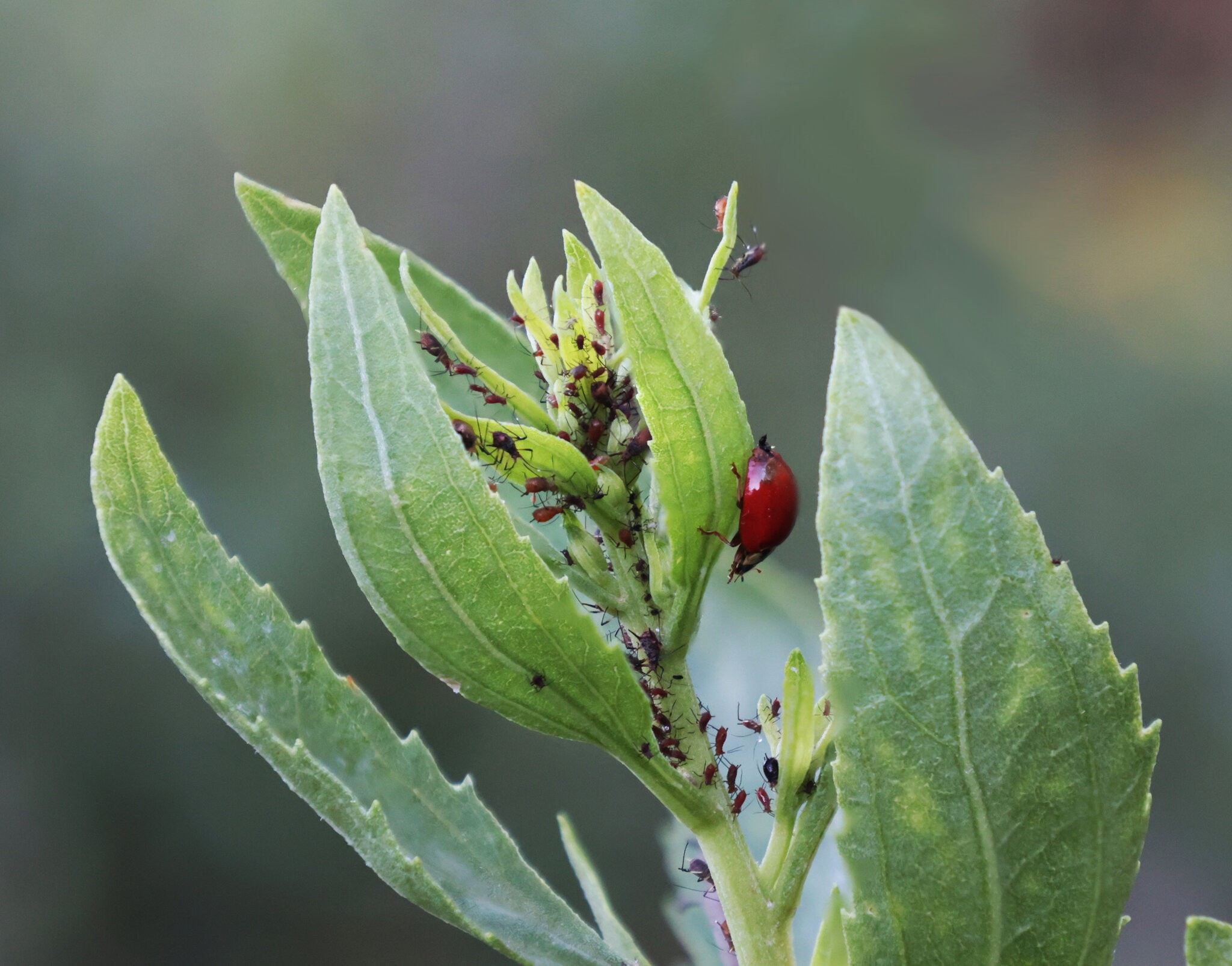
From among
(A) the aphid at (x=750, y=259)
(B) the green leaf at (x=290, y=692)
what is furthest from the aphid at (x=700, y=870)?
(A) the aphid at (x=750, y=259)

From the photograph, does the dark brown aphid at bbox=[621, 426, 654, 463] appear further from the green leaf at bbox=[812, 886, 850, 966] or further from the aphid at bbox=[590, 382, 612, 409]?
the green leaf at bbox=[812, 886, 850, 966]

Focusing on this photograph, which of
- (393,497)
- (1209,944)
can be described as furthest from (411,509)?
(1209,944)

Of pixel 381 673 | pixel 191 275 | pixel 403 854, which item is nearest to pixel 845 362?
pixel 403 854

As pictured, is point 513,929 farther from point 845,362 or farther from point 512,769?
point 512,769

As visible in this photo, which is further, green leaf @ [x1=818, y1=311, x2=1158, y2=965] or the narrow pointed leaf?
the narrow pointed leaf

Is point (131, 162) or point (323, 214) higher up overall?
point (131, 162)

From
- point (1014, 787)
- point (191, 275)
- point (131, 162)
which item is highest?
point (131, 162)

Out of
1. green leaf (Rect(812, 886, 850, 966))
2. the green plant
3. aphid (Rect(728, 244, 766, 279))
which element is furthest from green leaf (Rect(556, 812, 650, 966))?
aphid (Rect(728, 244, 766, 279))
